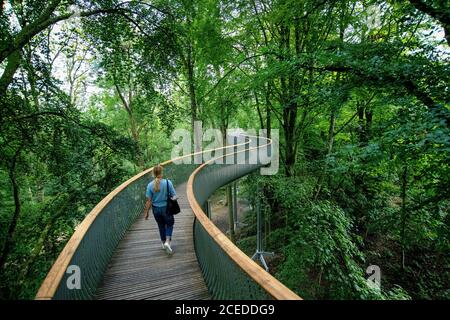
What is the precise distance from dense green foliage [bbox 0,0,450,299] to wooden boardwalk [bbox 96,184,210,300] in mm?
4231

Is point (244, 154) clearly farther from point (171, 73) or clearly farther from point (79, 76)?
point (79, 76)

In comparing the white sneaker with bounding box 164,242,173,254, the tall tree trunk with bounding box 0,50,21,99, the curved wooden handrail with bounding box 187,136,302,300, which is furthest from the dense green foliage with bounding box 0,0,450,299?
the white sneaker with bounding box 164,242,173,254

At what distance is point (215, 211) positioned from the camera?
29.4 meters

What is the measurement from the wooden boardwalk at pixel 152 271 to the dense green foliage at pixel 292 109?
4231 mm

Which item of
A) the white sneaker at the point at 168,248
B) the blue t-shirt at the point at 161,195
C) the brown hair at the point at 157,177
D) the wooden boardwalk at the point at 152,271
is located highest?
the brown hair at the point at 157,177

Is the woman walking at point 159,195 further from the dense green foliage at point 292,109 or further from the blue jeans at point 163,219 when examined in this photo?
the dense green foliage at point 292,109

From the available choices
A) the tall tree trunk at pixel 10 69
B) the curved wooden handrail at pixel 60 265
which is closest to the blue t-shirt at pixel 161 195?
the curved wooden handrail at pixel 60 265

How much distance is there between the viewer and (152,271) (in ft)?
14.7

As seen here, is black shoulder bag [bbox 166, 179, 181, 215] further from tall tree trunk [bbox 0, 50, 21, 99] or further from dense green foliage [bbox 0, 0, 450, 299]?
tall tree trunk [bbox 0, 50, 21, 99]

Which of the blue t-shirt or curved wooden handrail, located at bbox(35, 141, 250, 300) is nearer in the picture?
curved wooden handrail, located at bbox(35, 141, 250, 300)

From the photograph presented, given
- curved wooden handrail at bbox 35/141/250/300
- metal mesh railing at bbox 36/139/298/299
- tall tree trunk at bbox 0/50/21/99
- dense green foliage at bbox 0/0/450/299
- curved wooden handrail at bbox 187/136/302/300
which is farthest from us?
tall tree trunk at bbox 0/50/21/99

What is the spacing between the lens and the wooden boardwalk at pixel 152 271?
12.5 ft

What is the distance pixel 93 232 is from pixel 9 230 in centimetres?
688

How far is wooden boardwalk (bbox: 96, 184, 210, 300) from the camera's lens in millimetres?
3811
